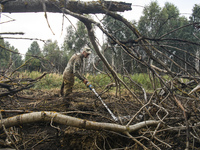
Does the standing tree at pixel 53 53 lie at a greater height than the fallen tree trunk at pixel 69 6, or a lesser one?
lesser

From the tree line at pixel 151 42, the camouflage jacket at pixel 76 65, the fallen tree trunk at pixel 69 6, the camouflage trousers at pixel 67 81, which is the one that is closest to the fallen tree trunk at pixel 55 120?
the tree line at pixel 151 42

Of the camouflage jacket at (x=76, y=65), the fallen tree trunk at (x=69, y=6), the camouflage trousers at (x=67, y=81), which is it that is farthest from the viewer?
the camouflage trousers at (x=67, y=81)

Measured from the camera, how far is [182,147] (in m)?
2.19

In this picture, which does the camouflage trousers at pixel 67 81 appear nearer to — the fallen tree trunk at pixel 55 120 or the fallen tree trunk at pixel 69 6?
the fallen tree trunk at pixel 69 6

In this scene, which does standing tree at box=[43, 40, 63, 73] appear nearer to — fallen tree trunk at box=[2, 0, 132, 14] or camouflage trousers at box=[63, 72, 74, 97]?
fallen tree trunk at box=[2, 0, 132, 14]

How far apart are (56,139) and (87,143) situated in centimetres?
61

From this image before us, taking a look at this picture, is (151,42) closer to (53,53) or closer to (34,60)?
(53,53)

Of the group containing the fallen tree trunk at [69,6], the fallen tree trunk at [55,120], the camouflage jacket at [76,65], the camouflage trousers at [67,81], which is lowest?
the camouflage trousers at [67,81]

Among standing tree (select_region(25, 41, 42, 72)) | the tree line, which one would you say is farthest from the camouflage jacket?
the tree line

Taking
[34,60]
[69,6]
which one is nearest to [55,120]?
[69,6]

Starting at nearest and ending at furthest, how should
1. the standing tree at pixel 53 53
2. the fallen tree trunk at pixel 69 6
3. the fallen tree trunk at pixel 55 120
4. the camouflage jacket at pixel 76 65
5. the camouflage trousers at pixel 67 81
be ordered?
the fallen tree trunk at pixel 55 120 < the standing tree at pixel 53 53 < the fallen tree trunk at pixel 69 6 < the camouflage jacket at pixel 76 65 < the camouflage trousers at pixel 67 81

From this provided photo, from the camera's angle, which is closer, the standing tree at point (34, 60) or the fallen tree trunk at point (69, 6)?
the standing tree at point (34, 60)

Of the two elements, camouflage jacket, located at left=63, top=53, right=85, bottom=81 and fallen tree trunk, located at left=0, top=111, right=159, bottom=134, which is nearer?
fallen tree trunk, located at left=0, top=111, right=159, bottom=134

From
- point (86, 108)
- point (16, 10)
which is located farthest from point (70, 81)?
point (16, 10)
